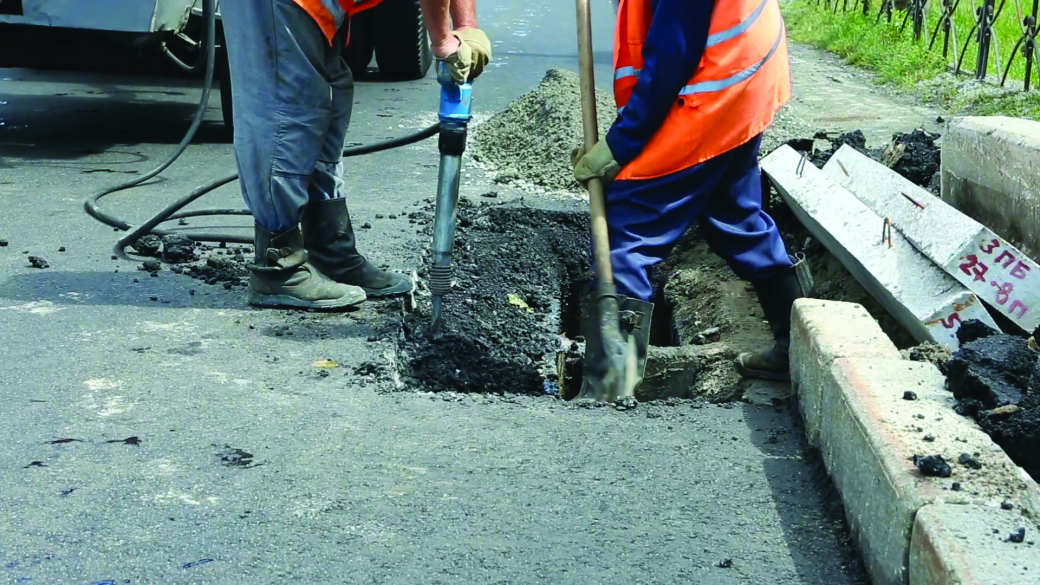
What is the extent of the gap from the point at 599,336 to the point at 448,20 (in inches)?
45.0

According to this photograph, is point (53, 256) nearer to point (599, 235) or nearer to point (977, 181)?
point (599, 235)

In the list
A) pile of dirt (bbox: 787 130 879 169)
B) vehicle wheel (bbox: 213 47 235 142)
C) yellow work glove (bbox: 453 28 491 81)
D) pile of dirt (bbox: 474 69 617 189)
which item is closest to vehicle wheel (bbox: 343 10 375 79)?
pile of dirt (bbox: 474 69 617 189)

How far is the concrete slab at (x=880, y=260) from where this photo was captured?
3.36 m

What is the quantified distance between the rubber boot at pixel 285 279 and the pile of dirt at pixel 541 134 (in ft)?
6.69

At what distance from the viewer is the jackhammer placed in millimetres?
3836

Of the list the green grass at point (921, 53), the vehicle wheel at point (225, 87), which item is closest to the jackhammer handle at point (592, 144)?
the vehicle wheel at point (225, 87)

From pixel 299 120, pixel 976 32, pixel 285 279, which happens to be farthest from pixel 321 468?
pixel 976 32

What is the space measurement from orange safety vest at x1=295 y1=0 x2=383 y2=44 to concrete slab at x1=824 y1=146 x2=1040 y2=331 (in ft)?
6.13

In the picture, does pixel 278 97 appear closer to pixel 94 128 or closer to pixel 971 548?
pixel 971 548

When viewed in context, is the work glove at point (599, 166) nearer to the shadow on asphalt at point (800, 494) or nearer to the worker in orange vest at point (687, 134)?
the worker in orange vest at point (687, 134)

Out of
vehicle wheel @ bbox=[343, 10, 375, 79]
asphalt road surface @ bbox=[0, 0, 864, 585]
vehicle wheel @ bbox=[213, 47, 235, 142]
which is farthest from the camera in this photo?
vehicle wheel @ bbox=[343, 10, 375, 79]

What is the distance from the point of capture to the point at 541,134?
6.78 m

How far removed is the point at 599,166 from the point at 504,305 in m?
1.15

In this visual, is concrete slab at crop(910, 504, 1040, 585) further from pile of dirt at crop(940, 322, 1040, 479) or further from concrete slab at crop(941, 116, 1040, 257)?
concrete slab at crop(941, 116, 1040, 257)
